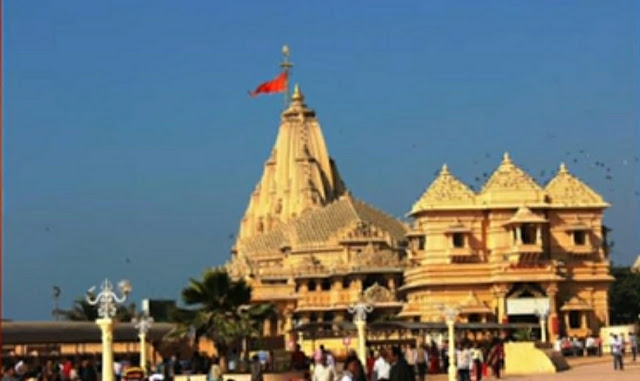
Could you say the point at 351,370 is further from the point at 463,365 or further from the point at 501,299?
the point at 501,299

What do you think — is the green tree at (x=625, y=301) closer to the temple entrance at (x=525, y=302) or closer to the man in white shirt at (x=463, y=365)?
the temple entrance at (x=525, y=302)

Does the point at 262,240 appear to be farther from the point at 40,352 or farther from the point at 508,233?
the point at 40,352

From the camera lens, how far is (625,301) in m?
75.4

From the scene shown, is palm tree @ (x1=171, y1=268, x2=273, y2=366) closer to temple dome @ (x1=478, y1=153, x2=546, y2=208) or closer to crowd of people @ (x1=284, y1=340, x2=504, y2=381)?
crowd of people @ (x1=284, y1=340, x2=504, y2=381)

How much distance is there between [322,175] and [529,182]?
3630 cm

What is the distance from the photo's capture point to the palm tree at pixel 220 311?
3806 centimetres

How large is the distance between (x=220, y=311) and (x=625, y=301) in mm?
42212

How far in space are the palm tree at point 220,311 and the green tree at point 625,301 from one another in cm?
3993

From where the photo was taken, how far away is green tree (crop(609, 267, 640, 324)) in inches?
2945

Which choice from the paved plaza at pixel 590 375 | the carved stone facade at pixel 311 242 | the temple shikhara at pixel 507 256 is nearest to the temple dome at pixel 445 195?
the temple shikhara at pixel 507 256

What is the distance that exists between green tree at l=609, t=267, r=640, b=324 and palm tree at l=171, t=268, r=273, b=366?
39926 mm

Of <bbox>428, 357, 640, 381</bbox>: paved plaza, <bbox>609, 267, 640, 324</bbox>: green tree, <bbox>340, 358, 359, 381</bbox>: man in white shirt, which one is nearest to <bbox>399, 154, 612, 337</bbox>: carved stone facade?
<bbox>609, 267, 640, 324</bbox>: green tree

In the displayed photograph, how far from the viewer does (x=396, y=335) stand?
181 feet

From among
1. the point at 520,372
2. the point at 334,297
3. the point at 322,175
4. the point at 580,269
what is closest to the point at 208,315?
the point at 520,372
